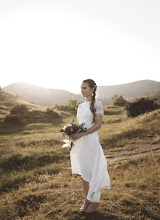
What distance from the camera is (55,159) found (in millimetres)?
12219

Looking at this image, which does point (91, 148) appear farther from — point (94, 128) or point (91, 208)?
point (91, 208)

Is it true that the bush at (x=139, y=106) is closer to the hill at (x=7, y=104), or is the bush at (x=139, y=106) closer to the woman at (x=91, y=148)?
the hill at (x=7, y=104)

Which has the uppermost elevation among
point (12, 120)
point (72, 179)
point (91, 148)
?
point (91, 148)

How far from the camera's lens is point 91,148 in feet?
13.4

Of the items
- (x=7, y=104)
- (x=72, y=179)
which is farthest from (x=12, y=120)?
(x=7, y=104)

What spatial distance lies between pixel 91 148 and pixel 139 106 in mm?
25834

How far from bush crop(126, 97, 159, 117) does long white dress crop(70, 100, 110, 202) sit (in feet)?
81.3

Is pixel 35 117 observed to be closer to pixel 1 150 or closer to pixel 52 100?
pixel 1 150

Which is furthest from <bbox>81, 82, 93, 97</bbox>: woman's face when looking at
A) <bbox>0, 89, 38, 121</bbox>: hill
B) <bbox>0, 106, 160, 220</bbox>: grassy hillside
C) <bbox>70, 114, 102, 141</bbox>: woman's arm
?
<bbox>0, 89, 38, 121</bbox>: hill

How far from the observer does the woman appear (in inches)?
158

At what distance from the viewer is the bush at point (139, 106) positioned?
2772cm

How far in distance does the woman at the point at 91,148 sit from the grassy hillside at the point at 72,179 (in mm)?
760

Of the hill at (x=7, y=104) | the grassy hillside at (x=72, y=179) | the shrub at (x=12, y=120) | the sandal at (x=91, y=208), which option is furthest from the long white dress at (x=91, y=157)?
the hill at (x=7, y=104)

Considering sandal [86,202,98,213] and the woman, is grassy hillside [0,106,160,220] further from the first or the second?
the woman
